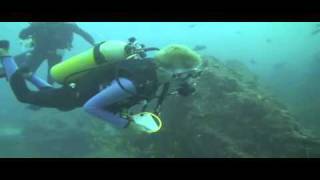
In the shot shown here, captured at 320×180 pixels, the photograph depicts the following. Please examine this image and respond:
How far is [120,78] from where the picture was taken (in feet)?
15.9

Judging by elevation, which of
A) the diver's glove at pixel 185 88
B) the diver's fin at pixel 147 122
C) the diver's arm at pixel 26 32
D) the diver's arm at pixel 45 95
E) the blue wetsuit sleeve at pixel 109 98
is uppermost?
the diver's arm at pixel 26 32

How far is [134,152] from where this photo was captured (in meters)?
10.1

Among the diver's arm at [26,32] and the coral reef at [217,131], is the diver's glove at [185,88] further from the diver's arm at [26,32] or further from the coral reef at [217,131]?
the diver's arm at [26,32]

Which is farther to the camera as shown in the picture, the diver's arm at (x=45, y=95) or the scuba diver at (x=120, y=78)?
the diver's arm at (x=45, y=95)

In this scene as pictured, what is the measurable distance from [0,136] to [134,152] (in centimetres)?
538

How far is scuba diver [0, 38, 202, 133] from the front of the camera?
4809 millimetres

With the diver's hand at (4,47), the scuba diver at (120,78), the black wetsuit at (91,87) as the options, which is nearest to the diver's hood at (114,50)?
the scuba diver at (120,78)

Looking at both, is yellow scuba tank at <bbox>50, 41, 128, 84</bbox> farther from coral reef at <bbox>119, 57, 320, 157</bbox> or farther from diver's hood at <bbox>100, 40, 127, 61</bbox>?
coral reef at <bbox>119, 57, 320, 157</bbox>

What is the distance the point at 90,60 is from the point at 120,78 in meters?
0.75

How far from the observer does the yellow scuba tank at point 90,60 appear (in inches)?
206

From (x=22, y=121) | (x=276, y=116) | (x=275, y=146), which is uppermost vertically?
(x=22, y=121)
